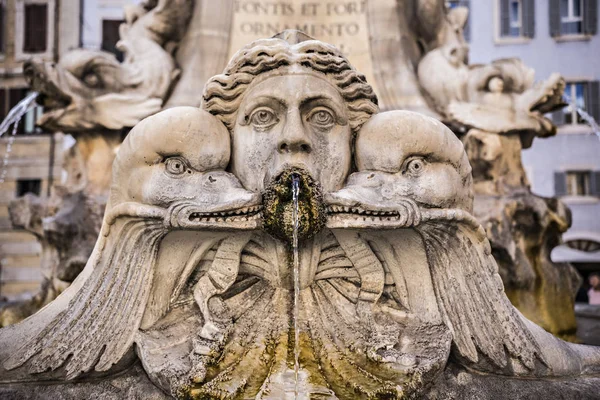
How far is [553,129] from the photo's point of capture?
18.2 feet

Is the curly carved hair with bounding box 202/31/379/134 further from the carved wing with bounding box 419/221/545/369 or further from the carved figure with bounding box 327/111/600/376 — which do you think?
the carved wing with bounding box 419/221/545/369

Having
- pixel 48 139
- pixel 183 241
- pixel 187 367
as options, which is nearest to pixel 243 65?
pixel 183 241

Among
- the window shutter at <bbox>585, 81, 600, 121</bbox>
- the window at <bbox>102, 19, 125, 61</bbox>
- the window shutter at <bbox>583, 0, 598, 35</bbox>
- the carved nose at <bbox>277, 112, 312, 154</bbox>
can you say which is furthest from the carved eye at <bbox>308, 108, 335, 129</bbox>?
the window shutter at <bbox>583, 0, 598, 35</bbox>

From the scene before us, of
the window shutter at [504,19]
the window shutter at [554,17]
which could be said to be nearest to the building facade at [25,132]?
the window shutter at [504,19]

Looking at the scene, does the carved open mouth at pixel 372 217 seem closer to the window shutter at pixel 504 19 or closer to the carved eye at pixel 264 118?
the carved eye at pixel 264 118

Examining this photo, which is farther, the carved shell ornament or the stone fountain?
the stone fountain

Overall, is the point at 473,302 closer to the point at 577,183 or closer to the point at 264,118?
the point at 264,118

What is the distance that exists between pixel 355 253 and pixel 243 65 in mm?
840

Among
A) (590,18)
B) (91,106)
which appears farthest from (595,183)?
(91,106)

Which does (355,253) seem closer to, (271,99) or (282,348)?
(282,348)

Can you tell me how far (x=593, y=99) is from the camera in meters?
21.2

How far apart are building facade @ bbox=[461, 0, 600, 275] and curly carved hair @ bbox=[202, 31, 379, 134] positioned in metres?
19.0

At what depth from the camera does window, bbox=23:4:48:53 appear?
22.8m

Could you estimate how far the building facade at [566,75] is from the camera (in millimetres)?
21359
